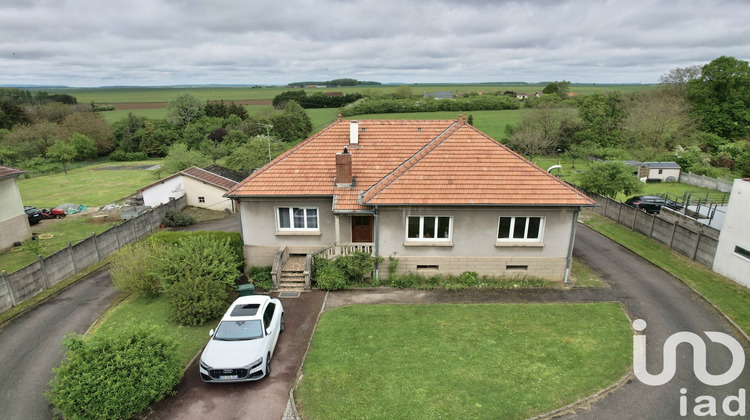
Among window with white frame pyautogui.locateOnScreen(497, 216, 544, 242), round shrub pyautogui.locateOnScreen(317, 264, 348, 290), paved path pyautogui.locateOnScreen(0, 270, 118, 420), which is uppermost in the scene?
window with white frame pyautogui.locateOnScreen(497, 216, 544, 242)

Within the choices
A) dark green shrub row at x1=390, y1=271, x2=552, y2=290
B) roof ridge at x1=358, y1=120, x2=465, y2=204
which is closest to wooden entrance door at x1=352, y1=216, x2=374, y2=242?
roof ridge at x1=358, y1=120, x2=465, y2=204

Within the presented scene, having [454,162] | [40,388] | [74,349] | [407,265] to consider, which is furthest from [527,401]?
[40,388]

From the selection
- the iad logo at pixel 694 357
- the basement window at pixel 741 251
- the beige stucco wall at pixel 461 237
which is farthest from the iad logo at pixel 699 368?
the basement window at pixel 741 251

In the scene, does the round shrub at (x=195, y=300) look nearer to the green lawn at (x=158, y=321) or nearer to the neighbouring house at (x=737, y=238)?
the green lawn at (x=158, y=321)

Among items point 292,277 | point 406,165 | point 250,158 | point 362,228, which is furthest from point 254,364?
point 250,158

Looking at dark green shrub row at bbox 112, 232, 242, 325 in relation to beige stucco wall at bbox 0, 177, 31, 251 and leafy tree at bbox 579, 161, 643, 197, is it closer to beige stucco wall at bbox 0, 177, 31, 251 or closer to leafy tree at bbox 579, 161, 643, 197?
beige stucco wall at bbox 0, 177, 31, 251

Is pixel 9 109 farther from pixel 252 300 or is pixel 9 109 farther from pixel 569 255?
pixel 569 255
